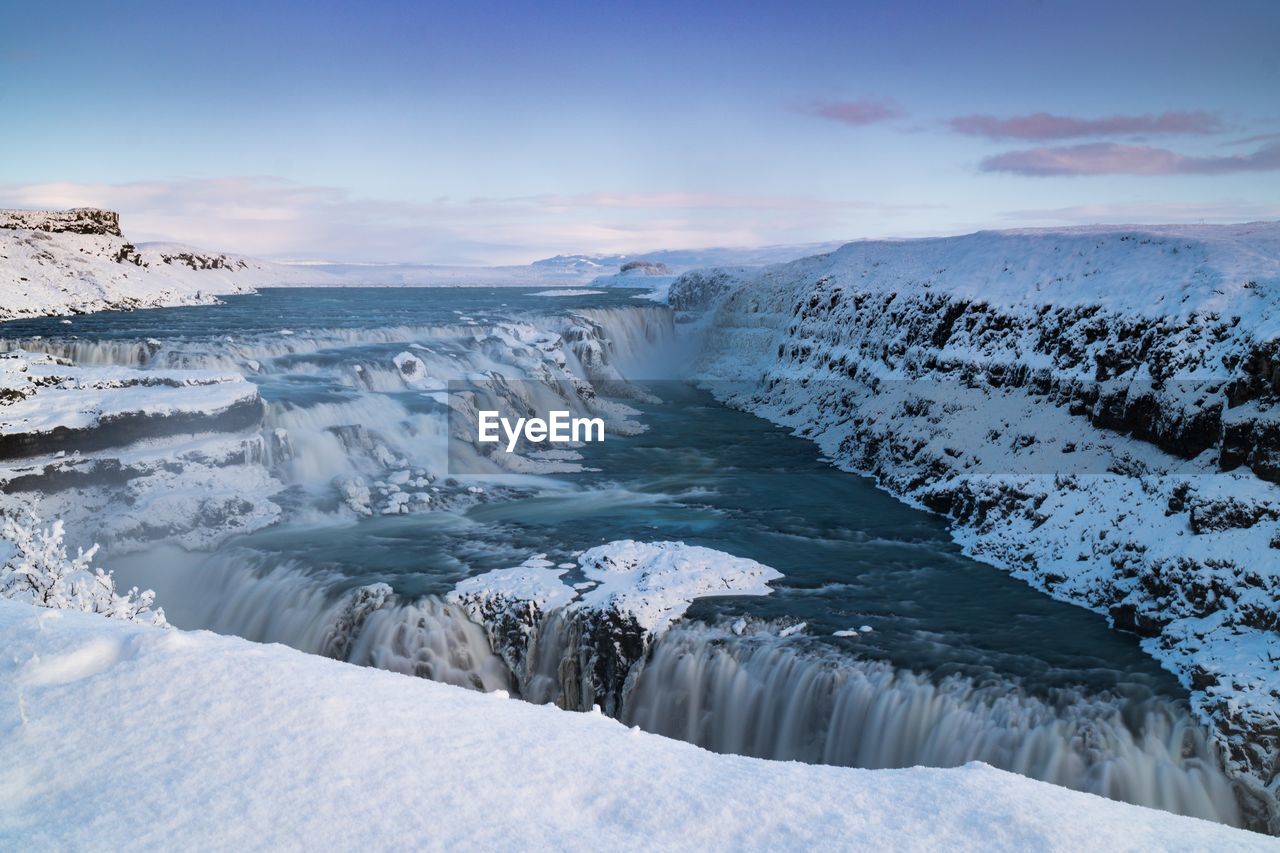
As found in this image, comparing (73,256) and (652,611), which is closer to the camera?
(652,611)

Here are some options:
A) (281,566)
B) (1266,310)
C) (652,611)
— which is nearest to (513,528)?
(281,566)

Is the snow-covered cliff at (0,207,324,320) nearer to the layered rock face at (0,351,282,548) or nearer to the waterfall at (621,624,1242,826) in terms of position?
the layered rock face at (0,351,282,548)

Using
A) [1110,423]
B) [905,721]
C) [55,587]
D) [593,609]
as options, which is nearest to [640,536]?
[593,609]

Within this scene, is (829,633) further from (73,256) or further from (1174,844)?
(73,256)

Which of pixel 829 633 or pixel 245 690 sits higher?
pixel 245 690

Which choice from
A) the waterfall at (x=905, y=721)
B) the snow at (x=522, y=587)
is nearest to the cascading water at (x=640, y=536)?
the waterfall at (x=905, y=721)

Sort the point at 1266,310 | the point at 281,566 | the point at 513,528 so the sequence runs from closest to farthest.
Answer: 1. the point at 281,566
2. the point at 1266,310
3. the point at 513,528

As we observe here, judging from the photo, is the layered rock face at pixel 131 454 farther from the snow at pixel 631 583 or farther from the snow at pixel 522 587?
the snow at pixel 631 583
